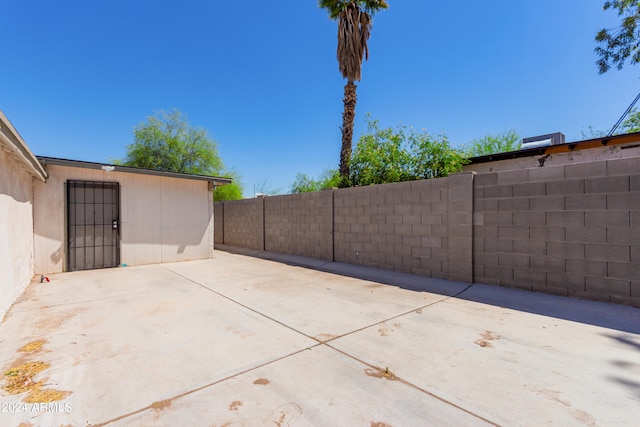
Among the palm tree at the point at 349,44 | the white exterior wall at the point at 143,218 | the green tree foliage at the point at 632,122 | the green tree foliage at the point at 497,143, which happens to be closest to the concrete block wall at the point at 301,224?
the palm tree at the point at 349,44

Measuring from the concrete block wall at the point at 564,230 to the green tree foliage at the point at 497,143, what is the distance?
1206cm

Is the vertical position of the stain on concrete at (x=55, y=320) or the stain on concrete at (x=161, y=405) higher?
the stain on concrete at (x=161, y=405)

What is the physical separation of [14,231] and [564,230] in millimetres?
8781

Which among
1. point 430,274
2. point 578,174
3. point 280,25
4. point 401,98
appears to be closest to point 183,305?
point 430,274

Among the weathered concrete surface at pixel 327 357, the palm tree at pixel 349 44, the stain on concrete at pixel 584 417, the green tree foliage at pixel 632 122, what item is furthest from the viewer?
the green tree foliage at pixel 632 122

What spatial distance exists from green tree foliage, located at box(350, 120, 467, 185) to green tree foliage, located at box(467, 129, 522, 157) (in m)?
9.07

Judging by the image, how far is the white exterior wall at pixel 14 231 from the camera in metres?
3.69

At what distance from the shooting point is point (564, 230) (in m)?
4.39

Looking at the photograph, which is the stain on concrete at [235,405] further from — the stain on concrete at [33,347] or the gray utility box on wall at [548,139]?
the gray utility box on wall at [548,139]

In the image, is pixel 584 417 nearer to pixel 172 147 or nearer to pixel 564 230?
pixel 564 230

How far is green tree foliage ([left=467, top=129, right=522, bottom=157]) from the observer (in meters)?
15.6

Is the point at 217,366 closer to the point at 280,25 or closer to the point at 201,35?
the point at 280,25

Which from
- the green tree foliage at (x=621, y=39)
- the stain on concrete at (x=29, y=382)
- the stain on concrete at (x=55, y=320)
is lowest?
the stain on concrete at (x=55, y=320)

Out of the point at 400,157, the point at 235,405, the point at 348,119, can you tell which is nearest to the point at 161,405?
the point at 235,405
